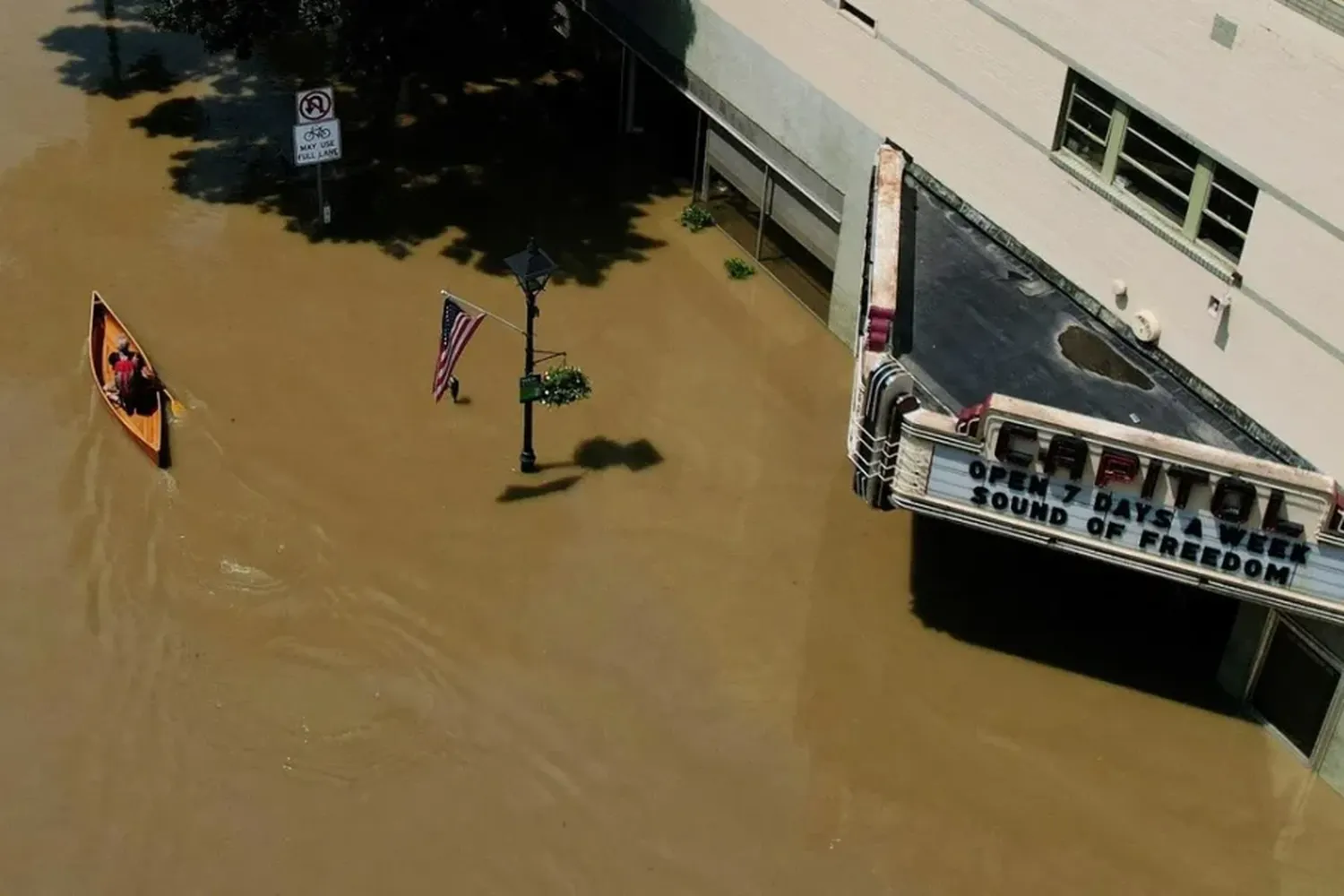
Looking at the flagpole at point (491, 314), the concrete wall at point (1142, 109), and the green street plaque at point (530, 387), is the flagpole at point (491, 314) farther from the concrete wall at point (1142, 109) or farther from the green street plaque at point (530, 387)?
the concrete wall at point (1142, 109)

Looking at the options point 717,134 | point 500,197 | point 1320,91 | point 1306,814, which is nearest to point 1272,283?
point 1320,91

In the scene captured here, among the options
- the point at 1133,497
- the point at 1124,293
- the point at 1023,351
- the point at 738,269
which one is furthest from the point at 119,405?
the point at 1133,497

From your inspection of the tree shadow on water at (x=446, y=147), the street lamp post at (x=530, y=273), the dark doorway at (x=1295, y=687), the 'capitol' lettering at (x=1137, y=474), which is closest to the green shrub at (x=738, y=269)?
the tree shadow on water at (x=446, y=147)

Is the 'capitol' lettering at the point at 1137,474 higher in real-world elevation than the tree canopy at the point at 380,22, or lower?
lower

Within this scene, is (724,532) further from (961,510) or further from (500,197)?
(500,197)

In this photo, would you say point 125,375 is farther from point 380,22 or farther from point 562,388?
point 380,22

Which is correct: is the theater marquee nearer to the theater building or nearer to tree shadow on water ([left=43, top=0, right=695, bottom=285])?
the theater building

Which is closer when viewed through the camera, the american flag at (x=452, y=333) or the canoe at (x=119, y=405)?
the american flag at (x=452, y=333)
